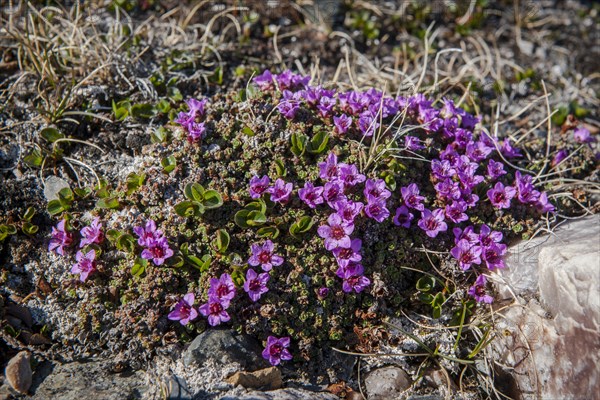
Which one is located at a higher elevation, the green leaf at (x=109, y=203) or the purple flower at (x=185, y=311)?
the green leaf at (x=109, y=203)

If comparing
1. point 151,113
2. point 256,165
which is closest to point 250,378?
point 256,165

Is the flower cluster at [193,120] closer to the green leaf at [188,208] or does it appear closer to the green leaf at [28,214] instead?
the green leaf at [188,208]

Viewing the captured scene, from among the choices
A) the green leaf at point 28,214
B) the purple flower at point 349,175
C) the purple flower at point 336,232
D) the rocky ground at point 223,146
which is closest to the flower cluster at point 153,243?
the rocky ground at point 223,146

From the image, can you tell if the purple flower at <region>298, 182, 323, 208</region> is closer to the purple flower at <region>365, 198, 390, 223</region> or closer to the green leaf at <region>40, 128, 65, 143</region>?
the purple flower at <region>365, 198, 390, 223</region>

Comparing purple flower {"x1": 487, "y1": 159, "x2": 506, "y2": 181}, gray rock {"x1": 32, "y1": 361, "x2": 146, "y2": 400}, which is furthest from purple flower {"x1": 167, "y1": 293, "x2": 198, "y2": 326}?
purple flower {"x1": 487, "y1": 159, "x2": 506, "y2": 181}

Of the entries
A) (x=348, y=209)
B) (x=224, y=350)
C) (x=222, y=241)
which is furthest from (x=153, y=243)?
(x=348, y=209)

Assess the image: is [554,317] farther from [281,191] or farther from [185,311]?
[185,311]
